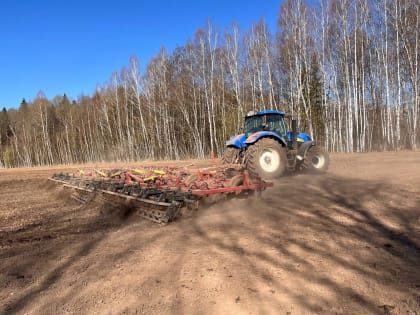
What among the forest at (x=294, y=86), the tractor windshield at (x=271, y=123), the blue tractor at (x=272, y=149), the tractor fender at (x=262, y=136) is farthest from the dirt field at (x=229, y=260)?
the forest at (x=294, y=86)

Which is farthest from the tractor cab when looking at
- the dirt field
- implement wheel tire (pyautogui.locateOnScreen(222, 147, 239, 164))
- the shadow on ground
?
the shadow on ground

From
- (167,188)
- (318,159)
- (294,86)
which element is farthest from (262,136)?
(294,86)

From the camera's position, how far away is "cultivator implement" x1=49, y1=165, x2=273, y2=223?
6012mm

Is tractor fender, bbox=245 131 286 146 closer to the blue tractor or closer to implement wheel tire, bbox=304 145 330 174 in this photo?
the blue tractor

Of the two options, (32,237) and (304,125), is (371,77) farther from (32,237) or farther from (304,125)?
(32,237)

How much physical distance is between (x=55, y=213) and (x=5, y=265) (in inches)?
139

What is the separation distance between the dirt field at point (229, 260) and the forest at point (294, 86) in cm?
1591

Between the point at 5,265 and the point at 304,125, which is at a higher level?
the point at 304,125

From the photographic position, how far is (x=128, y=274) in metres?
4.00

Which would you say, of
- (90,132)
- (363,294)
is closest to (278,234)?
(363,294)

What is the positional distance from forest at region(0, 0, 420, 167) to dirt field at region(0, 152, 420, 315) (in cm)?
1591

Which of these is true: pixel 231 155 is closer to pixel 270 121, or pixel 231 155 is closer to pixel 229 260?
pixel 270 121

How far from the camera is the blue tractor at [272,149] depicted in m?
9.46

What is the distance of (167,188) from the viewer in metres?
6.79
